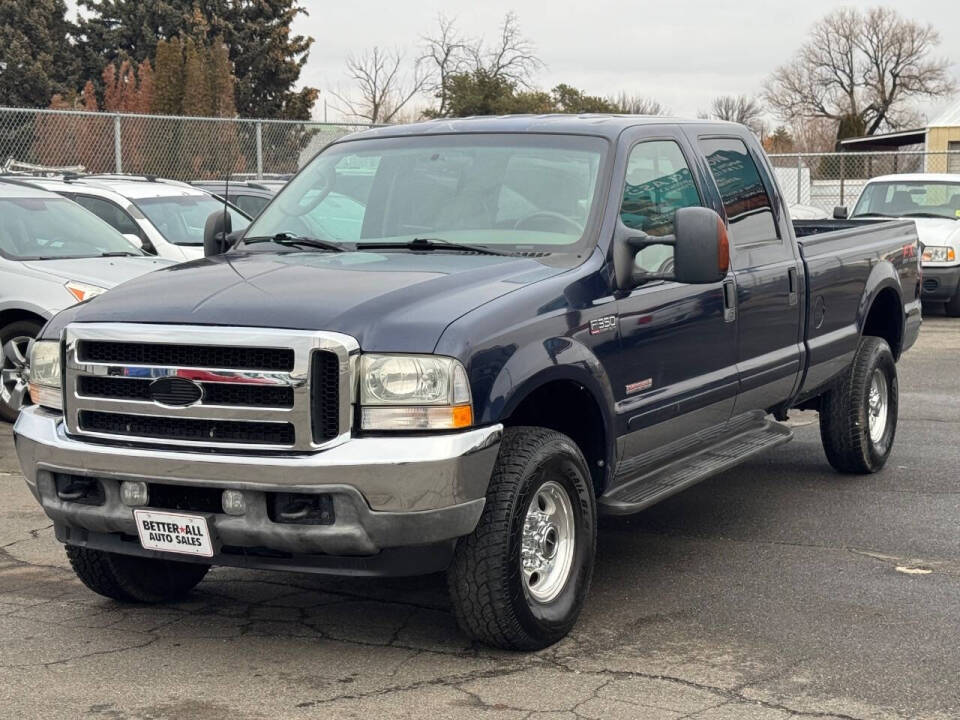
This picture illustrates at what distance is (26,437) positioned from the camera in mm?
5133

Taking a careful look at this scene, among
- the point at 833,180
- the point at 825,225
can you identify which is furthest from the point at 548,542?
the point at 833,180

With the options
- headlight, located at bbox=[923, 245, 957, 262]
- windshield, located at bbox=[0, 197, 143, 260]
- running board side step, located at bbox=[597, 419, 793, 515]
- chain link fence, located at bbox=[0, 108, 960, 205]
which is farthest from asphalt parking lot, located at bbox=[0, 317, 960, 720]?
chain link fence, located at bbox=[0, 108, 960, 205]

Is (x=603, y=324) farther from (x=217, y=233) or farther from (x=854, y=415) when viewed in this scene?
(x=854, y=415)

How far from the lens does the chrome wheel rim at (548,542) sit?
16.6 ft

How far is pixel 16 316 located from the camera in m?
10.0

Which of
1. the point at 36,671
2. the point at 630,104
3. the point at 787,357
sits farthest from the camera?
the point at 630,104

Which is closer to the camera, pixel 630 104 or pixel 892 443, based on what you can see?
pixel 892 443

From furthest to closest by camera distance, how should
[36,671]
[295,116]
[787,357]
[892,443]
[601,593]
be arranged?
[295,116] → [892,443] → [787,357] → [601,593] → [36,671]

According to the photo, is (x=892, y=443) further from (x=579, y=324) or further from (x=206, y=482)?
(x=206, y=482)

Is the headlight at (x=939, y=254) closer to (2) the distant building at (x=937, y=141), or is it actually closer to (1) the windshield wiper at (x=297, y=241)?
(1) the windshield wiper at (x=297, y=241)

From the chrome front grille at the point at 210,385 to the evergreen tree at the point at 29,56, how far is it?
50304 mm

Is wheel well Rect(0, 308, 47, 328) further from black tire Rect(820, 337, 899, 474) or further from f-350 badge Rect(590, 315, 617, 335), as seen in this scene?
f-350 badge Rect(590, 315, 617, 335)

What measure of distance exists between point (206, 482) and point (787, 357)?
3481 mm

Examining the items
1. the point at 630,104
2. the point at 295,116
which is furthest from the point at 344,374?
the point at 630,104
